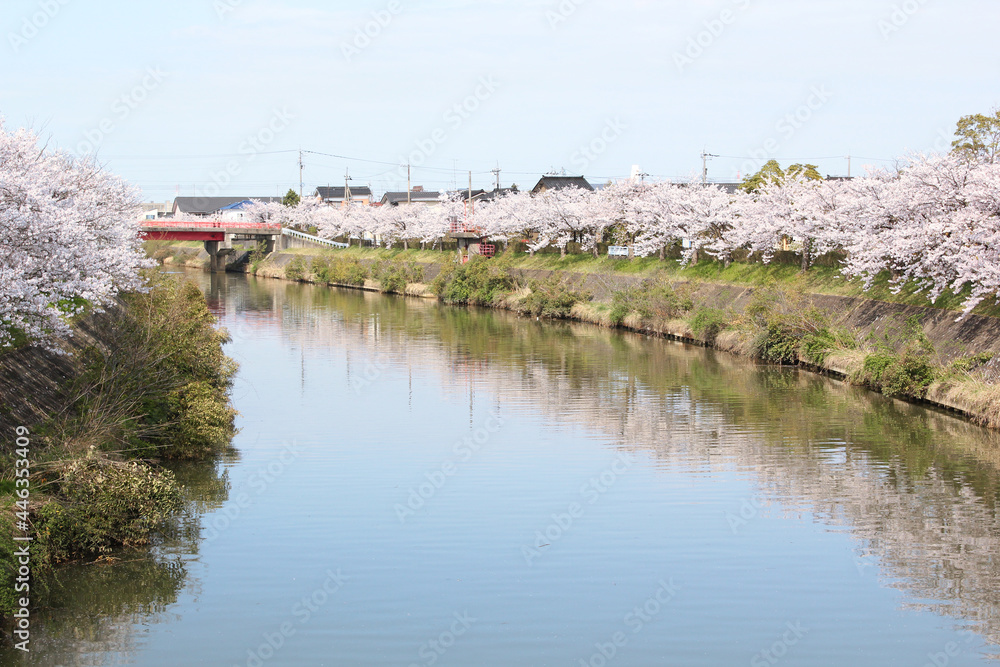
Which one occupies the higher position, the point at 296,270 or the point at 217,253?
the point at 217,253

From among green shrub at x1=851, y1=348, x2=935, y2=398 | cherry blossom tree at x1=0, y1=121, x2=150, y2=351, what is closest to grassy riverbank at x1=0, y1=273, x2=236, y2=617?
cherry blossom tree at x1=0, y1=121, x2=150, y2=351

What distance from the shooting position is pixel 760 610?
44.8 ft

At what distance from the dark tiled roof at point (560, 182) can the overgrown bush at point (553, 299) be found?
95.3ft

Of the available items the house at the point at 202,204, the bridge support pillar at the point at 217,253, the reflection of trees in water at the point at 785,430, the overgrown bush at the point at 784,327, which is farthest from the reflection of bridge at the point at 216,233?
the overgrown bush at the point at 784,327

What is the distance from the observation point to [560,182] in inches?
3447

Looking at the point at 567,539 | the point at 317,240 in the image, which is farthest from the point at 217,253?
the point at 567,539

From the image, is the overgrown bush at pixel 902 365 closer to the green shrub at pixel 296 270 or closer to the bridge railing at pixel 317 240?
the green shrub at pixel 296 270

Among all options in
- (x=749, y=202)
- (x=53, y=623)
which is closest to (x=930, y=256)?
(x=749, y=202)

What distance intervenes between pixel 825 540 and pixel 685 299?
28.4 metres

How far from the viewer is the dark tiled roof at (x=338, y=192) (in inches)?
5694

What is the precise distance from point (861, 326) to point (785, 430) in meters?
10.7

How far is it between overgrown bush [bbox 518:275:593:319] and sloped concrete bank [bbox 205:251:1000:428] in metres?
0.72

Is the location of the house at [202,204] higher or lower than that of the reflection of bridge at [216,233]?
higher

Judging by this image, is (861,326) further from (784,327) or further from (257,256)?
(257,256)
